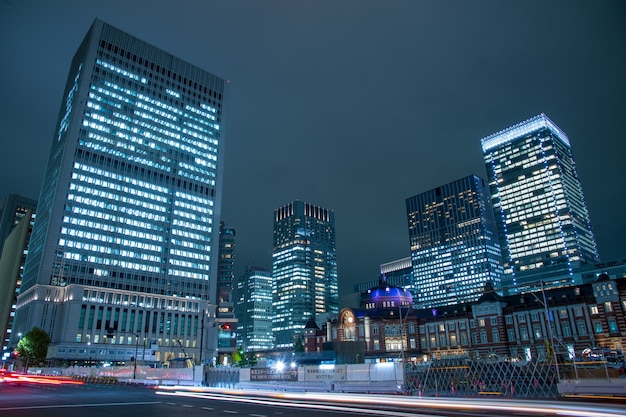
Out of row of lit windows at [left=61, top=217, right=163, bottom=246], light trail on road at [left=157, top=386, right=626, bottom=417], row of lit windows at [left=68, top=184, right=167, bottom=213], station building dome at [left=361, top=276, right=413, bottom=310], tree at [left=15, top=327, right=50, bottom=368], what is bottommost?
light trail on road at [left=157, top=386, right=626, bottom=417]

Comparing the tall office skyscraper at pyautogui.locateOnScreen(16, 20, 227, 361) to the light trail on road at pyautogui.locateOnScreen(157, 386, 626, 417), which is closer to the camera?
the light trail on road at pyautogui.locateOnScreen(157, 386, 626, 417)

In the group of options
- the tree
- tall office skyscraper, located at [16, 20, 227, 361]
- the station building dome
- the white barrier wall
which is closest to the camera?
the white barrier wall

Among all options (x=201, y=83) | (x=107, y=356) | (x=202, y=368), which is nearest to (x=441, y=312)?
(x=202, y=368)

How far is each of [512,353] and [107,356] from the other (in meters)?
107

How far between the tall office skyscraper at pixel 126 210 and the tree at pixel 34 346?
725 centimetres

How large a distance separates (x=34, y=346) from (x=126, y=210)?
4851 centimetres

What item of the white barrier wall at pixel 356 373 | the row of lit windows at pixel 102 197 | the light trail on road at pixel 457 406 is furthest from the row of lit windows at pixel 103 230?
the light trail on road at pixel 457 406

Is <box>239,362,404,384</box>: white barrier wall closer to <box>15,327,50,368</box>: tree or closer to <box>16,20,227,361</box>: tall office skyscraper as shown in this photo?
<box>15,327,50,368</box>: tree

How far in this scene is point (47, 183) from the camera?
14188 centimetres

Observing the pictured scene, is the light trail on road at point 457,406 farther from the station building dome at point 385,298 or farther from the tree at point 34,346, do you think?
the station building dome at point 385,298

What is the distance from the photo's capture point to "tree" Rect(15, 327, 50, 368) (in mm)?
102938

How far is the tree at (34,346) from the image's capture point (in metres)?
103

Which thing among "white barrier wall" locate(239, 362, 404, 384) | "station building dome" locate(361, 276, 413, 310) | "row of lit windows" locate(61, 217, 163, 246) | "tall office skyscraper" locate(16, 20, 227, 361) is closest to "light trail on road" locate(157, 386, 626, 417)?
"white barrier wall" locate(239, 362, 404, 384)

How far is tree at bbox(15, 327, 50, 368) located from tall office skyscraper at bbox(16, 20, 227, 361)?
7.25m
